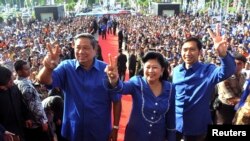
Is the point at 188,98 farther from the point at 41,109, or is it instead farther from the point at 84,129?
the point at 41,109

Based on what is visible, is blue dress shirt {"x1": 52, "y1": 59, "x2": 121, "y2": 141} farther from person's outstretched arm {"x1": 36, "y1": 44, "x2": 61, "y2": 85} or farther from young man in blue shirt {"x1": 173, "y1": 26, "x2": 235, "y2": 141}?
young man in blue shirt {"x1": 173, "y1": 26, "x2": 235, "y2": 141}

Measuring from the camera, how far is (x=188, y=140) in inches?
134

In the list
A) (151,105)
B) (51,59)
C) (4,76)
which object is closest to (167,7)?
(4,76)

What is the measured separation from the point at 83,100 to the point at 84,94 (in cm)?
5

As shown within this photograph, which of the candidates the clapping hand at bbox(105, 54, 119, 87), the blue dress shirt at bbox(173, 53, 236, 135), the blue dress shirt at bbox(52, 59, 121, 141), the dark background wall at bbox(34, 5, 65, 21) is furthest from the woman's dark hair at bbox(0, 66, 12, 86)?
the dark background wall at bbox(34, 5, 65, 21)

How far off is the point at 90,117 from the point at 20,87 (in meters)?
1.23

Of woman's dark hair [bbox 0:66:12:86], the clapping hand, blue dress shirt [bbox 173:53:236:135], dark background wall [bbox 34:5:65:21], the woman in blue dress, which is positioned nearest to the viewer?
the clapping hand

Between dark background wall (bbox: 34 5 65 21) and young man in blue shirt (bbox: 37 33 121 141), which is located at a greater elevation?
dark background wall (bbox: 34 5 65 21)

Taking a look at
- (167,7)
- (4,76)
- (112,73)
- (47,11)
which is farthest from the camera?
(167,7)

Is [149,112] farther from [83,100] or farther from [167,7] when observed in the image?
[167,7]

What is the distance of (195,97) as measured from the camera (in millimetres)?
3262

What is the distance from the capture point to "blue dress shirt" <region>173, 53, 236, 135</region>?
3250 mm

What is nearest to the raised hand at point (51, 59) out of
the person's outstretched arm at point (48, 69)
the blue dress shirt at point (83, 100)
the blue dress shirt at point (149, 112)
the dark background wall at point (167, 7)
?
the person's outstretched arm at point (48, 69)

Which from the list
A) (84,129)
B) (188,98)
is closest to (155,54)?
(188,98)
